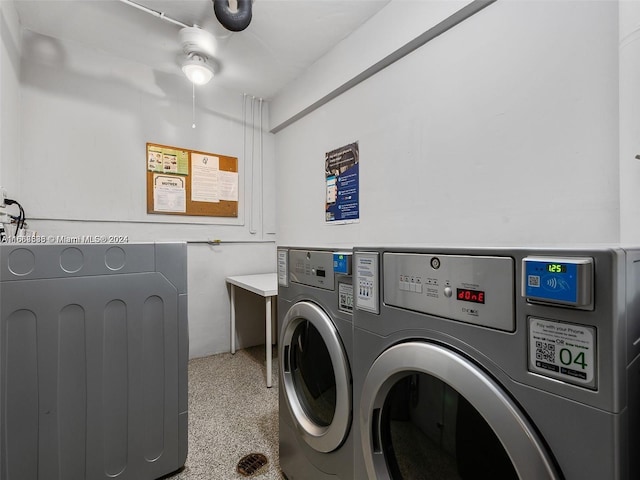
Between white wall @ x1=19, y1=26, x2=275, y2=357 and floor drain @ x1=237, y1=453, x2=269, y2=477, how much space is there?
1274 millimetres

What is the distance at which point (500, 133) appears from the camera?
46.2 inches

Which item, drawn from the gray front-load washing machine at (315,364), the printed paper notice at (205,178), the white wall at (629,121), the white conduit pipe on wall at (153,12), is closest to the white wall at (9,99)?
the white conduit pipe on wall at (153,12)

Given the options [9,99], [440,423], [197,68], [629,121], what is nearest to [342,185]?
[197,68]

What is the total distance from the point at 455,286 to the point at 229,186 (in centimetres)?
228

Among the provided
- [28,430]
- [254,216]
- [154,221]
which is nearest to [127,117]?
[154,221]

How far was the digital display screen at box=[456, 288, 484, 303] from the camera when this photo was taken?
0.49 meters

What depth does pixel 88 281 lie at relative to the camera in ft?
3.11

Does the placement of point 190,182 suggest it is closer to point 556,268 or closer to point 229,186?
point 229,186

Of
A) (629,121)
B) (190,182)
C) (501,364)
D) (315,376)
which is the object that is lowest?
(315,376)

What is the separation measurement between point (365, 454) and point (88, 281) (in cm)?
103

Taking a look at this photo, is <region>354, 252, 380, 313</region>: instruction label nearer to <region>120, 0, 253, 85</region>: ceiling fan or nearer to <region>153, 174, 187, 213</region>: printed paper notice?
<region>120, 0, 253, 85</region>: ceiling fan

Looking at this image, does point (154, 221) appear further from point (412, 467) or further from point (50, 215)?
point (412, 467)

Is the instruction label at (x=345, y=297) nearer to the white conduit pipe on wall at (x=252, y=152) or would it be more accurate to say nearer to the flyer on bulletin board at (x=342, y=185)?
the flyer on bulletin board at (x=342, y=185)

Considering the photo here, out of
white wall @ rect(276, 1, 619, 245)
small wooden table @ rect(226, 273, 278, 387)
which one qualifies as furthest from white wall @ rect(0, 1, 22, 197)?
white wall @ rect(276, 1, 619, 245)
